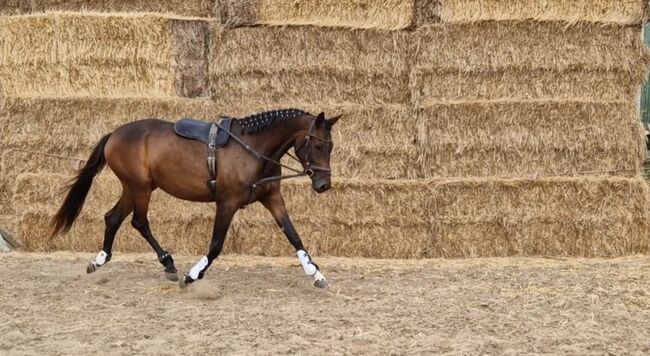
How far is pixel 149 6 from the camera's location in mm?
10344

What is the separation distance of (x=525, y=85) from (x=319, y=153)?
10.9ft

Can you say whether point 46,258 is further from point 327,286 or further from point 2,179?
point 327,286

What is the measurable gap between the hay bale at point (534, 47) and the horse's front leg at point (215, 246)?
3315 millimetres

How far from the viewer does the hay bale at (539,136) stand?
8820mm

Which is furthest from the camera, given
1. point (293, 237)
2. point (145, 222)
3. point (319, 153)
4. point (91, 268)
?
point (91, 268)

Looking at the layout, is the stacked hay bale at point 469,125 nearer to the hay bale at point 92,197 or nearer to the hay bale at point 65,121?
the hay bale at point 92,197

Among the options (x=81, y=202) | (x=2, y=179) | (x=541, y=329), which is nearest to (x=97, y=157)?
(x=81, y=202)

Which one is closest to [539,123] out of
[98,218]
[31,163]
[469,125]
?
[469,125]

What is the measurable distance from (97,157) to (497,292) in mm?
3834

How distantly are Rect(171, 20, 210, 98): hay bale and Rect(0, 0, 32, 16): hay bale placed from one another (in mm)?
3291

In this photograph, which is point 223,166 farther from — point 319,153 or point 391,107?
point 391,107

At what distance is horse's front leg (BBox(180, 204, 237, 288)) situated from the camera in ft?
22.0

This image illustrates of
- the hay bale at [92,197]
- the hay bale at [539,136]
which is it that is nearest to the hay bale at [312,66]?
the hay bale at [539,136]

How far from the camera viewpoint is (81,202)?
767cm
